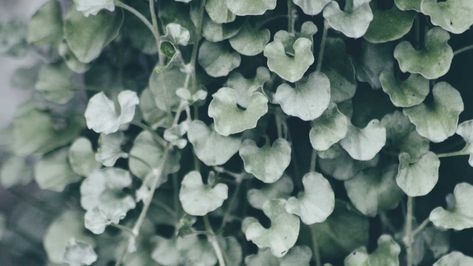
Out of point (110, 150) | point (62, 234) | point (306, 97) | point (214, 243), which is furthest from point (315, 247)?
point (62, 234)

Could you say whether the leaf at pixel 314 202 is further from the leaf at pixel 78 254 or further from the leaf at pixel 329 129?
the leaf at pixel 78 254

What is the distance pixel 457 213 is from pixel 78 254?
0.60 m

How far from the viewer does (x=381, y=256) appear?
3.47ft

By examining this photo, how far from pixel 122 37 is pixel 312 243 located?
53cm

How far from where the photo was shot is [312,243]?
1.12m

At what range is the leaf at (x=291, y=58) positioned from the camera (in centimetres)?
95

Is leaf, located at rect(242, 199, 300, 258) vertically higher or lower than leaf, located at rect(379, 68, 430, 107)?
lower

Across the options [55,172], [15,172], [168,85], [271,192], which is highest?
[168,85]

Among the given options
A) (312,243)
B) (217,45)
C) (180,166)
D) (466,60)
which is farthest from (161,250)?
(466,60)

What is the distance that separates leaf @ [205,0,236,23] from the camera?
40.5 inches

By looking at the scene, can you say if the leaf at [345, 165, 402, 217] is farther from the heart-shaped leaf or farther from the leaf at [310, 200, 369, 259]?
the heart-shaped leaf

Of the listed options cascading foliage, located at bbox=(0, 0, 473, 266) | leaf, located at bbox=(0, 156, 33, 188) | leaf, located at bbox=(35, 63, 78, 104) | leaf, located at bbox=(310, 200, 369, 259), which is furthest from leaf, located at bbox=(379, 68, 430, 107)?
leaf, located at bbox=(0, 156, 33, 188)

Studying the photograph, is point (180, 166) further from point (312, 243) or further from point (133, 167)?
point (312, 243)

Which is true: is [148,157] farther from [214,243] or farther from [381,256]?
[381,256]
